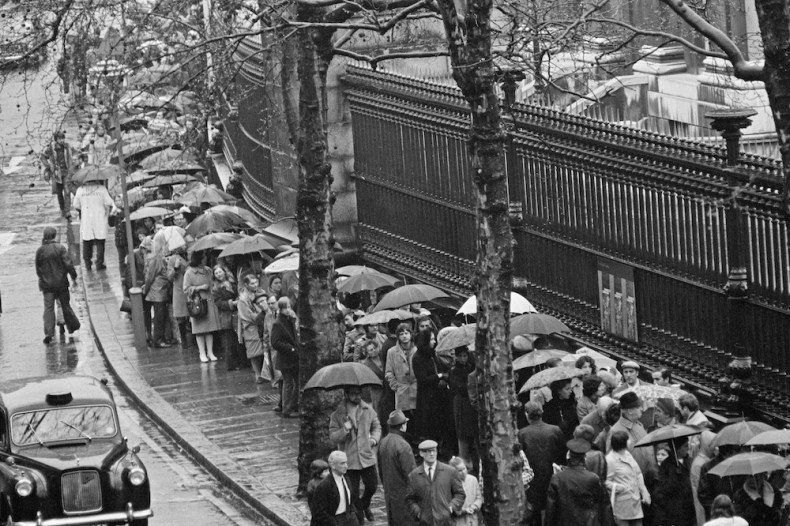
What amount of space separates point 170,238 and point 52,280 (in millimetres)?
2143

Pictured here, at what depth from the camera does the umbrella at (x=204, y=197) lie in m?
28.2

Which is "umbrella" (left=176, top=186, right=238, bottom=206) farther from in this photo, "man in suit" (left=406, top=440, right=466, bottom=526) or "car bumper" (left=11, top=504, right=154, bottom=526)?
"man in suit" (left=406, top=440, right=466, bottom=526)

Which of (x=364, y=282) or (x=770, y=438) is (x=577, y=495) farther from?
(x=364, y=282)

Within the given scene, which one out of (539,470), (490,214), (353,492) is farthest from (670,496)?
(353,492)

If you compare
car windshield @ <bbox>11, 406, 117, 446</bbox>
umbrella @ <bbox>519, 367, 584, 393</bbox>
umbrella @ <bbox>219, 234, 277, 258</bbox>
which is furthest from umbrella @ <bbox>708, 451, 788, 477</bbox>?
umbrella @ <bbox>219, 234, 277, 258</bbox>

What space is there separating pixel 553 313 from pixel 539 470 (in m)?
5.60

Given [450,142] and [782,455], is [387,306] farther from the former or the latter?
A: [782,455]

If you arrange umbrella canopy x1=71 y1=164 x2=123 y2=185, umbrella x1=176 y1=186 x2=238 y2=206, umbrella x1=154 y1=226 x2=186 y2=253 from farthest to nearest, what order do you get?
1. umbrella canopy x1=71 y1=164 x2=123 y2=185
2. umbrella x1=176 y1=186 x2=238 y2=206
3. umbrella x1=154 y1=226 x2=186 y2=253

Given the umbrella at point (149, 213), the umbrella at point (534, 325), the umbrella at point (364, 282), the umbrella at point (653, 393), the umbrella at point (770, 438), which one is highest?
the umbrella at point (770, 438)

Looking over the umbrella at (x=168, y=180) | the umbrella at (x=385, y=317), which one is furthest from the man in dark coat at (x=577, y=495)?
the umbrella at (x=168, y=180)

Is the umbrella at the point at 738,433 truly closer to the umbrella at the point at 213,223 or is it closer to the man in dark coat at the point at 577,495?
the man in dark coat at the point at 577,495

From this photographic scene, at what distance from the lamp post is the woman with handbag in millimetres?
9885

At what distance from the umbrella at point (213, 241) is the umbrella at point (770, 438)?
12.8 m

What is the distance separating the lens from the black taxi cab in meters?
15.8
